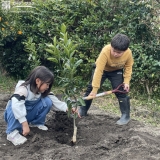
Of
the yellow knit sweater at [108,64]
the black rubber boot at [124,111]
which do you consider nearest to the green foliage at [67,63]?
→ the yellow knit sweater at [108,64]

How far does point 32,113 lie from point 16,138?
0.37 meters

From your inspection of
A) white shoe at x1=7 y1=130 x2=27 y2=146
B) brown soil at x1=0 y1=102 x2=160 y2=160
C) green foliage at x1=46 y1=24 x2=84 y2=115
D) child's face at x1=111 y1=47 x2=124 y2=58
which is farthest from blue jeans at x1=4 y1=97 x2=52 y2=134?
child's face at x1=111 y1=47 x2=124 y2=58

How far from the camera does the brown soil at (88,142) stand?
12.7 feet

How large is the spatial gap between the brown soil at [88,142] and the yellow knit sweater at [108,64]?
58cm

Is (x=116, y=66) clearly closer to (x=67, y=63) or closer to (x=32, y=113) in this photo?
(x=67, y=63)

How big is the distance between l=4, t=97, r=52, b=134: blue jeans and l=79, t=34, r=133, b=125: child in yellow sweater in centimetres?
63

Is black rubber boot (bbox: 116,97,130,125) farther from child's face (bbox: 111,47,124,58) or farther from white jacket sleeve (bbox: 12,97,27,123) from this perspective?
white jacket sleeve (bbox: 12,97,27,123)

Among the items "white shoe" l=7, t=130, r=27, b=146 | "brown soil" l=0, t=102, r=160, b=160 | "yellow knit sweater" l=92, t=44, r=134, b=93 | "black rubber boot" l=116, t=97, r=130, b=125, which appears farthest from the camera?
"black rubber boot" l=116, t=97, r=130, b=125

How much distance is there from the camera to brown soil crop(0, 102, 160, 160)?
152 inches

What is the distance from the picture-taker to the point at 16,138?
4223mm

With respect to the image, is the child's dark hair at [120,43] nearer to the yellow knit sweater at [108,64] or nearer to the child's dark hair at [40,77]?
the yellow knit sweater at [108,64]

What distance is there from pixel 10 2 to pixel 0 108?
9.19 ft

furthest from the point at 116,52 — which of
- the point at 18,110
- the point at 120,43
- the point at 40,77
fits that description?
the point at 18,110

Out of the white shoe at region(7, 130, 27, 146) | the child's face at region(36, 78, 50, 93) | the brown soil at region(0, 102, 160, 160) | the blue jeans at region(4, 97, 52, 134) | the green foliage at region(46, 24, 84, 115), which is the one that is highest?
the green foliage at region(46, 24, 84, 115)
